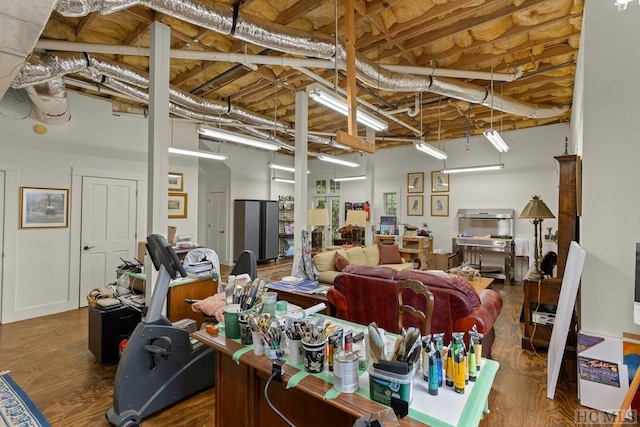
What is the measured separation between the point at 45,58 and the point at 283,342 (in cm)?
383

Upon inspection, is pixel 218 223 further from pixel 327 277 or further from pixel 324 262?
pixel 327 277

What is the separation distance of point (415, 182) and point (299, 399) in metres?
7.55

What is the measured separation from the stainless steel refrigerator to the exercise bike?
568 centimetres

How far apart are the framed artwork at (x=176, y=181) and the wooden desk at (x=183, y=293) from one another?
2.69 m

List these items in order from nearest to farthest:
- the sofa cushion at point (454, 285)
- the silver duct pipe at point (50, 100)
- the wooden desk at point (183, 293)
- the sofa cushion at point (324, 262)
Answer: the sofa cushion at point (454, 285) < the wooden desk at point (183, 293) < the silver duct pipe at point (50, 100) < the sofa cushion at point (324, 262)

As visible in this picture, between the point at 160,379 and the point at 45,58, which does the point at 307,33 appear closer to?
the point at 45,58

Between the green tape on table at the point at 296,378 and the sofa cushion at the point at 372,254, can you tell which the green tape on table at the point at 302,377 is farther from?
the sofa cushion at the point at 372,254

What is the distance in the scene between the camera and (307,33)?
2.98 metres

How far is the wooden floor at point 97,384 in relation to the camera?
2.30m

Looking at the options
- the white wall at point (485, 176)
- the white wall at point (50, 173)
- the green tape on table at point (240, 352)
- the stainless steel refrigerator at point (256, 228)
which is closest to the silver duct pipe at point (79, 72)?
the white wall at point (50, 173)

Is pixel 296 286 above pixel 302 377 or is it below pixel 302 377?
below

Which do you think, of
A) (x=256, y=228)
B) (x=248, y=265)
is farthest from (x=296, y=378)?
(x=256, y=228)

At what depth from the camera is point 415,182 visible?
8320mm

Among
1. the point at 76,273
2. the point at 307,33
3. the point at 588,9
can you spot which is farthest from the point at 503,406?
the point at 76,273
